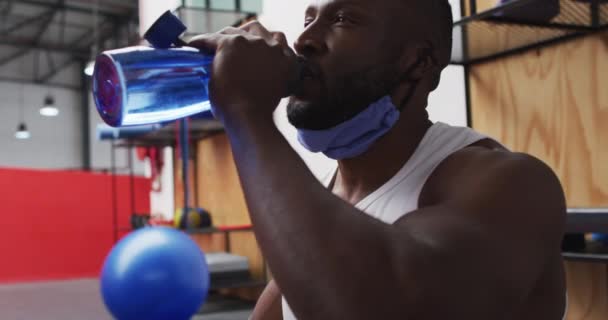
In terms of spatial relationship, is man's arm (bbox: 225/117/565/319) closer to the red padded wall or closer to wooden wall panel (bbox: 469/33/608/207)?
wooden wall panel (bbox: 469/33/608/207)

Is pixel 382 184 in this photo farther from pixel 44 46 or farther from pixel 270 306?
pixel 44 46

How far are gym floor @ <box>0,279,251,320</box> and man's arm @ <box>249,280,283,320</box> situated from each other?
2524 mm

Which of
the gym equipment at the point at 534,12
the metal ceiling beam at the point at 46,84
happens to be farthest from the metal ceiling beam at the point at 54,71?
the gym equipment at the point at 534,12

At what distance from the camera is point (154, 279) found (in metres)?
2.58

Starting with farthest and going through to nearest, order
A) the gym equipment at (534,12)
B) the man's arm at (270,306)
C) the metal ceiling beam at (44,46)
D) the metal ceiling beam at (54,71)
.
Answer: the metal ceiling beam at (54,71), the metal ceiling beam at (44,46), the gym equipment at (534,12), the man's arm at (270,306)

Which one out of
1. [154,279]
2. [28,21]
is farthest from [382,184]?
[28,21]

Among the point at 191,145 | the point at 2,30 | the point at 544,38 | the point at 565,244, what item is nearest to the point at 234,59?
the point at 565,244

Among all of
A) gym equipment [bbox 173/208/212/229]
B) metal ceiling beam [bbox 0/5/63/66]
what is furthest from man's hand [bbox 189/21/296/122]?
metal ceiling beam [bbox 0/5/63/66]

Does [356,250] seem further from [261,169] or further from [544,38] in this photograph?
[544,38]

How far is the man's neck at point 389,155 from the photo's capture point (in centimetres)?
72

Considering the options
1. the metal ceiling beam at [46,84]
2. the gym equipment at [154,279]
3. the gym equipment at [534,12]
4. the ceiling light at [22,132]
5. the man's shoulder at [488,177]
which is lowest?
the gym equipment at [154,279]

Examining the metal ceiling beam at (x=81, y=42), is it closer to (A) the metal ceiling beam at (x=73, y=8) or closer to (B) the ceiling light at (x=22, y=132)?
(A) the metal ceiling beam at (x=73, y=8)

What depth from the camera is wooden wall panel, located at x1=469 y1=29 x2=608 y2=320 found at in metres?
1.41

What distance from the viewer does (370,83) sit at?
631 millimetres
